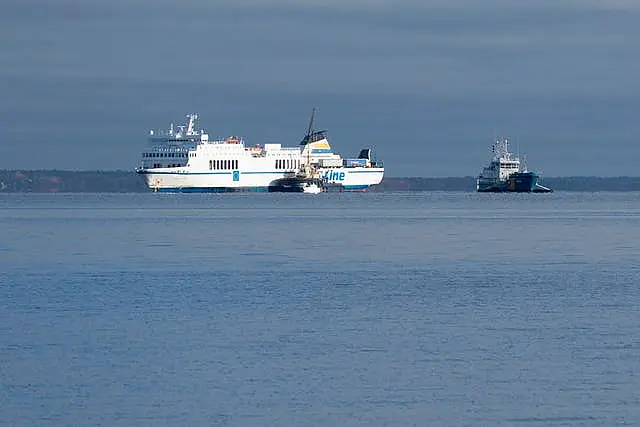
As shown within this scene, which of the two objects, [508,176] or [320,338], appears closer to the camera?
[320,338]

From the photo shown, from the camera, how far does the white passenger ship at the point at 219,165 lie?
154000 mm

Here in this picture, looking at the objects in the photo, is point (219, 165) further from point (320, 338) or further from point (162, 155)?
point (320, 338)

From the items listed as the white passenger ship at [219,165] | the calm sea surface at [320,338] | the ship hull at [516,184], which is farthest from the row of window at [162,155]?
the calm sea surface at [320,338]

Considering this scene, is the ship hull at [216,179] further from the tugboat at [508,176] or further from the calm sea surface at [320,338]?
the calm sea surface at [320,338]

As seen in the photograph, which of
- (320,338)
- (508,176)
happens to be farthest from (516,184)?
(320,338)

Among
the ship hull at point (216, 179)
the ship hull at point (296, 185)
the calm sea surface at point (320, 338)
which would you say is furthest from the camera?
the ship hull at point (296, 185)

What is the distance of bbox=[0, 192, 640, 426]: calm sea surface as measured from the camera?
15.9 metres

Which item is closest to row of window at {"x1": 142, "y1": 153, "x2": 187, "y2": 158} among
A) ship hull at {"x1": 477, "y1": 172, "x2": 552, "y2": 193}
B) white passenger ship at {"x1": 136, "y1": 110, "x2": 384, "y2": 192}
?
white passenger ship at {"x1": 136, "y1": 110, "x2": 384, "y2": 192}

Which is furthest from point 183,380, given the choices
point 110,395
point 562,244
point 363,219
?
point 363,219

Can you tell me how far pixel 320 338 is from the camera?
21375mm

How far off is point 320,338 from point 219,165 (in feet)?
440

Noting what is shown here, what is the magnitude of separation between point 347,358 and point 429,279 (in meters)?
13.8

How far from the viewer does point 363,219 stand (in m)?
76.4

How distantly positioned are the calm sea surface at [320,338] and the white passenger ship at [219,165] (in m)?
110
